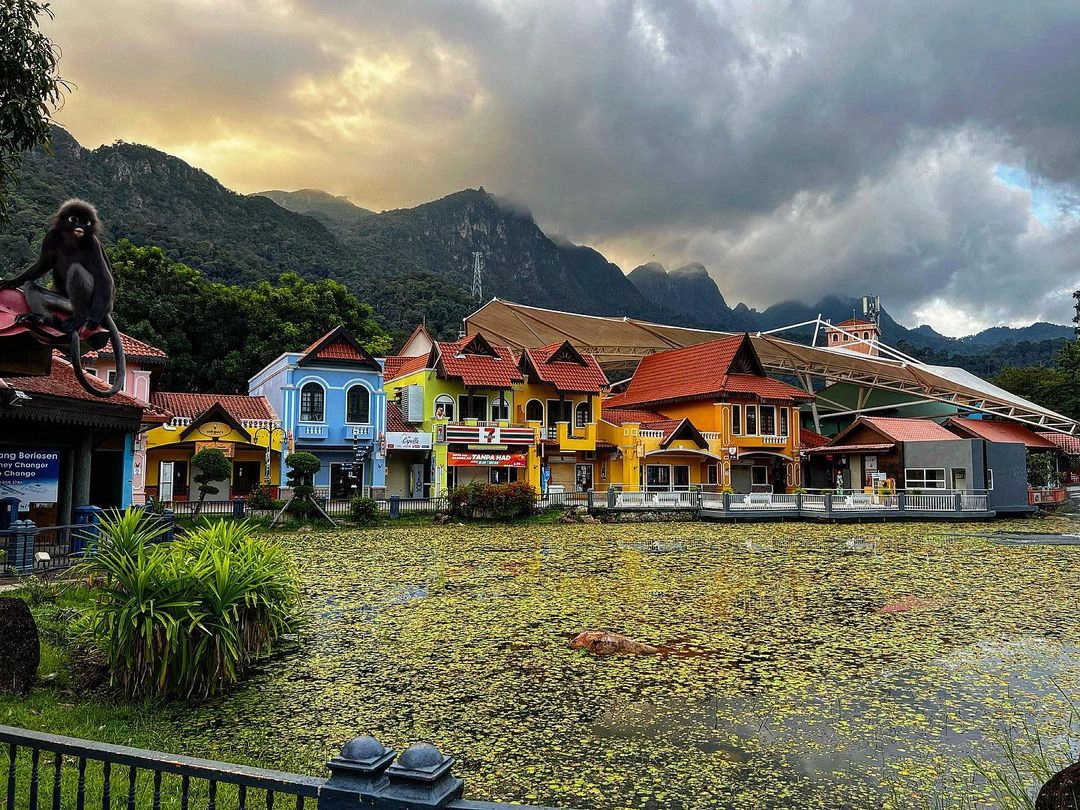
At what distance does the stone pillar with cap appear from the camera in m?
2.22

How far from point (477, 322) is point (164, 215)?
3743cm

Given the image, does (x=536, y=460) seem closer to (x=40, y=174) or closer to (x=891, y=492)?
(x=891, y=492)

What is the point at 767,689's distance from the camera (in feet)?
21.8

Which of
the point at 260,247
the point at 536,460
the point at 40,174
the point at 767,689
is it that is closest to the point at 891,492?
the point at 536,460

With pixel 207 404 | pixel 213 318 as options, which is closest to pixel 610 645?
pixel 207 404

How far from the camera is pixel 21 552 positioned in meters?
10.1

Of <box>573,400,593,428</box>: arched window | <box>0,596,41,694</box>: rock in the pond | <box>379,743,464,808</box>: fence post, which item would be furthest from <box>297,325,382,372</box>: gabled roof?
<box>379,743,464,808</box>: fence post

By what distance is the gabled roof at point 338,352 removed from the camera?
26672mm

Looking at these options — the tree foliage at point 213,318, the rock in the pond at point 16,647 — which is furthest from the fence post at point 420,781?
the tree foliage at point 213,318

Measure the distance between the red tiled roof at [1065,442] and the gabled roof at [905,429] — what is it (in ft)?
25.7

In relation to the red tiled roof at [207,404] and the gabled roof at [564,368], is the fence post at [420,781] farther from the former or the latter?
the gabled roof at [564,368]

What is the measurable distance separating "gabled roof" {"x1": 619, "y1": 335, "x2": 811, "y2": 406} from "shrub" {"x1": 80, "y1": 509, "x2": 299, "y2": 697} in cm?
2778

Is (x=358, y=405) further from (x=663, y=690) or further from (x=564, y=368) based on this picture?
(x=663, y=690)

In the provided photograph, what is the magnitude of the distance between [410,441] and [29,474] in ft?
53.6
